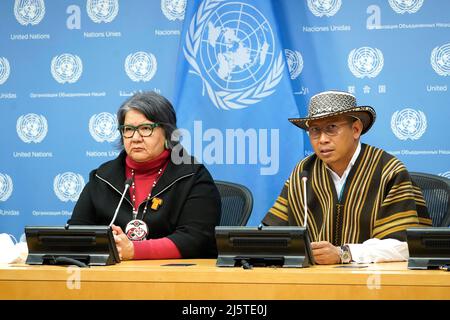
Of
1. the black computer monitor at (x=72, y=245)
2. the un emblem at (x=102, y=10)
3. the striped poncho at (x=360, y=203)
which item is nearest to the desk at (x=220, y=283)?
the black computer monitor at (x=72, y=245)

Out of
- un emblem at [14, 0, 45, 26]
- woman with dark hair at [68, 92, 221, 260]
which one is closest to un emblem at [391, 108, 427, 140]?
woman with dark hair at [68, 92, 221, 260]

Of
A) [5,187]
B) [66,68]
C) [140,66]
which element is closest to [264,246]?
[140,66]

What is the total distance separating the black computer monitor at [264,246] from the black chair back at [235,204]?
93cm

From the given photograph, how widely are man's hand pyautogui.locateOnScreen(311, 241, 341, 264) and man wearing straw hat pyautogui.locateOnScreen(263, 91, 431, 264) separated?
357 millimetres

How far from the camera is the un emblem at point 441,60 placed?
441cm

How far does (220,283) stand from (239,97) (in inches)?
93.4

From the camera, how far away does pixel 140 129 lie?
140 inches

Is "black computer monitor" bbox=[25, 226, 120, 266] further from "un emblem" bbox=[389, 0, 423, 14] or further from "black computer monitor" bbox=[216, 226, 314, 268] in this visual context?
"un emblem" bbox=[389, 0, 423, 14]

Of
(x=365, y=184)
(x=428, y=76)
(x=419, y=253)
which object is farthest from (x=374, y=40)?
(x=419, y=253)

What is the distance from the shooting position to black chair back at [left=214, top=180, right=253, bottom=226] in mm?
3633

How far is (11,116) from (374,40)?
237 centimetres

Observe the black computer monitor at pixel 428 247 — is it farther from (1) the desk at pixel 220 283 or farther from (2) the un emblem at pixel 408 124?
(2) the un emblem at pixel 408 124
